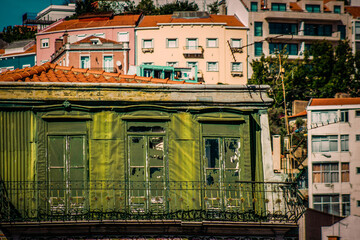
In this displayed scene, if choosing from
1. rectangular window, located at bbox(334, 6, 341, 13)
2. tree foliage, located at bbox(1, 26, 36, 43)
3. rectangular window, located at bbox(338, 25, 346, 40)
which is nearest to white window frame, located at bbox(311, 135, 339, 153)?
rectangular window, located at bbox(338, 25, 346, 40)

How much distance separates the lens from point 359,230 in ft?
109

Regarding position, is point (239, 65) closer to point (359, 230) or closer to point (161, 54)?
point (161, 54)

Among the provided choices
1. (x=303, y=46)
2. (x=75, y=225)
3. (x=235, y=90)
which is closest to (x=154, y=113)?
(x=235, y=90)

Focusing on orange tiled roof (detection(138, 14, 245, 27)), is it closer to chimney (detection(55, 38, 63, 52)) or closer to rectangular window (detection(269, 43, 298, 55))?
rectangular window (detection(269, 43, 298, 55))

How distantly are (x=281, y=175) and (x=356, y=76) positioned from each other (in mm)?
38668

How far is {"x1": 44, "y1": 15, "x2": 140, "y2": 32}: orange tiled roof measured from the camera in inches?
2175

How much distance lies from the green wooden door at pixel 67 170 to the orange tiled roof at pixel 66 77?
196 cm

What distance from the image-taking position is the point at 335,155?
1533 inches

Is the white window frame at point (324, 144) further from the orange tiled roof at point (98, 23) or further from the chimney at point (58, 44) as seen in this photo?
the chimney at point (58, 44)

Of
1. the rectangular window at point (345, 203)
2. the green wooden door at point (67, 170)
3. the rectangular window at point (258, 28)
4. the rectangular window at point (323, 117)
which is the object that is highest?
the rectangular window at point (258, 28)

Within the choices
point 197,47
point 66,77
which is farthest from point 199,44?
point 66,77

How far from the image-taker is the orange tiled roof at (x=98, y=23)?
55250mm

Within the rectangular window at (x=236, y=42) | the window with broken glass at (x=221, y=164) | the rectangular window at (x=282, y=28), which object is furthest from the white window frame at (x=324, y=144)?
the window with broken glass at (x=221, y=164)

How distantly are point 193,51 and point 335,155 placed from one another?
20.1 metres
